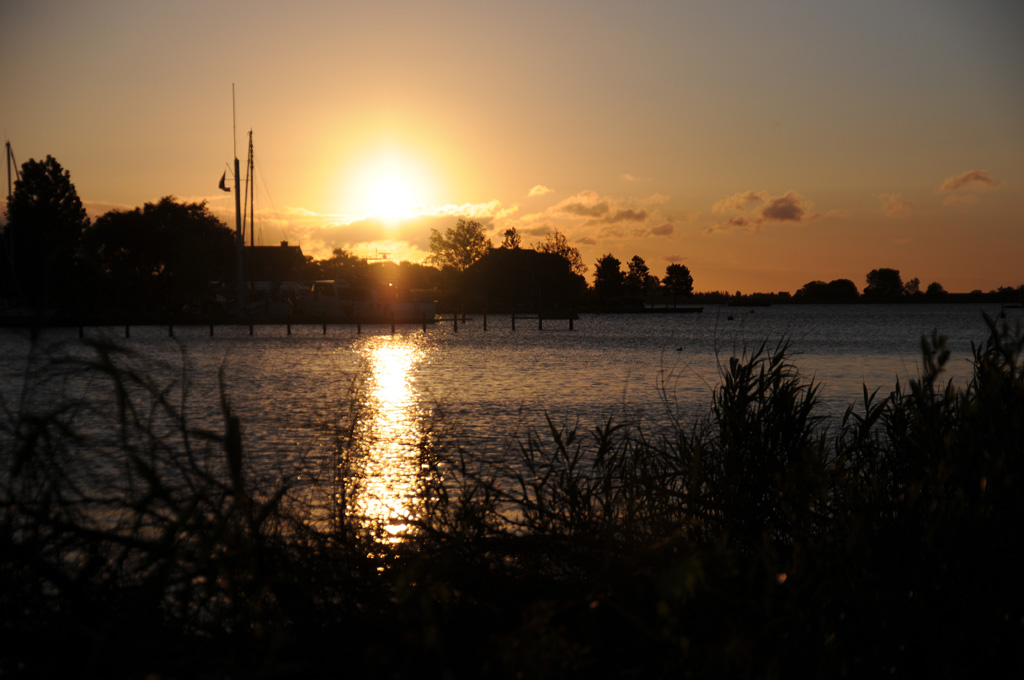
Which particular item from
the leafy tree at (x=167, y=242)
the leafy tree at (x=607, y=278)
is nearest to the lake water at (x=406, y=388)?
the leafy tree at (x=167, y=242)

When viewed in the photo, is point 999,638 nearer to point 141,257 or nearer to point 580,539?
point 580,539

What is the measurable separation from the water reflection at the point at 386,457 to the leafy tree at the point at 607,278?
15328 cm

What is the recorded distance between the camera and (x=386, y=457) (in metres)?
12.5

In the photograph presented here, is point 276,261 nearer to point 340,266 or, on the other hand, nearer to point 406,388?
point 340,266

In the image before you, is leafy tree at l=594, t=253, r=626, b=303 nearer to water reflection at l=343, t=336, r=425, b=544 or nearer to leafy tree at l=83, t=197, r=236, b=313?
leafy tree at l=83, t=197, r=236, b=313

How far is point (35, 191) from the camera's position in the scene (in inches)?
3130

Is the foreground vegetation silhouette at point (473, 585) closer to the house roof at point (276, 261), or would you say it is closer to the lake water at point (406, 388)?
the lake water at point (406, 388)

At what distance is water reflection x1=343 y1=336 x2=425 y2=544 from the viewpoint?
598cm

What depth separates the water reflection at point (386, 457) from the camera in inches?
236

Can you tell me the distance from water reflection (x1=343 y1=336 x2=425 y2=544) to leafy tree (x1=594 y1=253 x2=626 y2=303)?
15328cm

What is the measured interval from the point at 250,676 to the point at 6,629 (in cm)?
137

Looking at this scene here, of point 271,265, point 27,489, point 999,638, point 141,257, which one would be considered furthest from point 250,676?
point 271,265

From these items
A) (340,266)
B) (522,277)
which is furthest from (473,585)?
(340,266)

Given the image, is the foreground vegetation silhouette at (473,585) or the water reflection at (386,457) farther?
the water reflection at (386,457)
